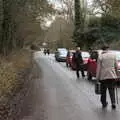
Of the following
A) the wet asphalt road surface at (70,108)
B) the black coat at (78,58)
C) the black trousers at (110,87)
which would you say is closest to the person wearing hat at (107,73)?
the black trousers at (110,87)

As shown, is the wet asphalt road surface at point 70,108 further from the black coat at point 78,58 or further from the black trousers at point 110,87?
the black coat at point 78,58

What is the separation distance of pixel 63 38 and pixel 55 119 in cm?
8126

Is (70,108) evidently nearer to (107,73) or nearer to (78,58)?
(107,73)

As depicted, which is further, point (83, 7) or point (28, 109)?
point (83, 7)

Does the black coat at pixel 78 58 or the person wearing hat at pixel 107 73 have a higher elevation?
the person wearing hat at pixel 107 73

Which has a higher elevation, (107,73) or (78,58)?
(107,73)

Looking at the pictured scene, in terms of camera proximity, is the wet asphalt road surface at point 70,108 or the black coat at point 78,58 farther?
the black coat at point 78,58

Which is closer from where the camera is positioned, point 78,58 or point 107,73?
point 107,73

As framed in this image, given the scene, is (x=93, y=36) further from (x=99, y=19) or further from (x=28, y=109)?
(x=28, y=109)

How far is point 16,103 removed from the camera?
1395cm

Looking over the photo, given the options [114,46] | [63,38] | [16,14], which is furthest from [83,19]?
[16,14]

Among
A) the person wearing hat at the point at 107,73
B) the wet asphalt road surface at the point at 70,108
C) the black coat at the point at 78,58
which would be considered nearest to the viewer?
the wet asphalt road surface at the point at 70,108

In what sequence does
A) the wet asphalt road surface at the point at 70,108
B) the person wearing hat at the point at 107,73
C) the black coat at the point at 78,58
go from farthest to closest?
1. the black coat at the point at 78,58
2. the person wearing hat at the point at 107,73
3. the wet asphalt road surface at the point at 70,108

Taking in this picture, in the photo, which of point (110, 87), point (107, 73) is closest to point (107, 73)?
point (107, 73)
